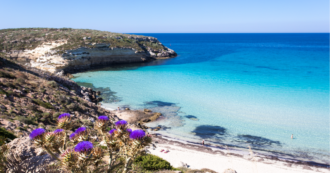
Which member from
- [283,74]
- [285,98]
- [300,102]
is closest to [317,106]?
[300,102]

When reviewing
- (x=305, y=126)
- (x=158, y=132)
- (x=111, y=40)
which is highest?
(x=111, y=40)

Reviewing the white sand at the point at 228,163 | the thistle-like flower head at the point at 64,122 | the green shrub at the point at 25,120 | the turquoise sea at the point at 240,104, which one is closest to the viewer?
Answer: the thistle-like flower head at the point at 64,122

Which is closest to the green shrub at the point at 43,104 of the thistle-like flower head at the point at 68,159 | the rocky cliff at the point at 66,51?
the thistle-like flower head at the point at 68,159

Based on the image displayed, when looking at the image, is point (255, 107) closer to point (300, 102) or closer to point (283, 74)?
point (300, 102)

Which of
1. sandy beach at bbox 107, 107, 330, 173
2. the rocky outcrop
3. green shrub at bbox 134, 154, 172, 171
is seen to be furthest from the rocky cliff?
green shrub at bbox 134, 154, 172, 171

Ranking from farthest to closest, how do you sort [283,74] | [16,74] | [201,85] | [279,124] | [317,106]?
[283,74]
[201,85]
[317,106]
[279,124]
[16,74]

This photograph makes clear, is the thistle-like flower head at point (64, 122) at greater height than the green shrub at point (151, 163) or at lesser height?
greater

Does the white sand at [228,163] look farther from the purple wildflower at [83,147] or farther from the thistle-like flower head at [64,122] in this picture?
the purple wildflower at [83,147]
